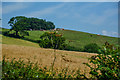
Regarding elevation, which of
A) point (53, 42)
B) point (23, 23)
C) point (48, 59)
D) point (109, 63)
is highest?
point (23, 23)

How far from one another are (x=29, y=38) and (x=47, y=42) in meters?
11.3

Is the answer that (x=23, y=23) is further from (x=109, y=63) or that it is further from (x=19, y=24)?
(x=109, y=63)

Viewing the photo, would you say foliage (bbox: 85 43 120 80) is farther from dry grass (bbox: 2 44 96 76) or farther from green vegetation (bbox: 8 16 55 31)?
green vegetation (bbox: 8 16 55 31)

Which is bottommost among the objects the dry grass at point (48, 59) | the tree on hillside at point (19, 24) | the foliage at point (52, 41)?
the dry grass at point (48, 59)

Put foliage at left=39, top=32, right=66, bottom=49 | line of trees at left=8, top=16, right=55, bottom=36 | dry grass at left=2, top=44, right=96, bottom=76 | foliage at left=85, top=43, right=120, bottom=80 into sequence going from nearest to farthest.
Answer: foliage at left=85, top=43, right=120, bottom=80
dry grass at left=2, top=44, right=96, bottom=76
foliage at left=39, top=32, right=66, bottom=49
line of trees at left=8, top=16, right=55, bottom=36

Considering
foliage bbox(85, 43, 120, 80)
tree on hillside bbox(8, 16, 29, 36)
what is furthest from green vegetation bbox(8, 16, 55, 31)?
foliage bbox(85, 43, 120, 80)

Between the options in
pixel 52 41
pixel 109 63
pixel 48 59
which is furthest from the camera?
pixel 52 41

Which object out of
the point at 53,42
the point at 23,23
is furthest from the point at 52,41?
the point at 23,23

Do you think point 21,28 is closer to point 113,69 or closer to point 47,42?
point 47,42

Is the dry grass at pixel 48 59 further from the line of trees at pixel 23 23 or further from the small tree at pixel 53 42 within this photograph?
the line of trees at pixel 23 23

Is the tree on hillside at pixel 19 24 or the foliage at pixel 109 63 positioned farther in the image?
the tree on hillside at pixel 19 24

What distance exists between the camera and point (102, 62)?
3023 mm

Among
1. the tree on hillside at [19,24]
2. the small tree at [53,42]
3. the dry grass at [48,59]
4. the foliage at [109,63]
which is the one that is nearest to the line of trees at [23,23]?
the tree on hillside at [19,24]

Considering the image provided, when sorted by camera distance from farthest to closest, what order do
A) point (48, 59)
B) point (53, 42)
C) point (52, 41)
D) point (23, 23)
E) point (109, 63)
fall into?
1. point (23, 23)
2. point (53, 42)
3. point (52, 41)
4. point (48, 59)
5. point (109, 63)
